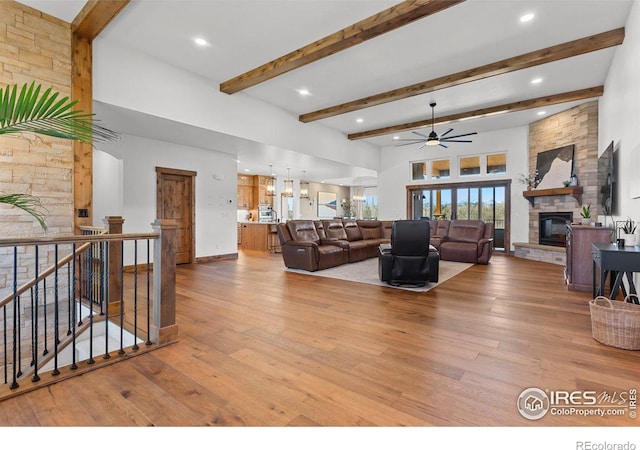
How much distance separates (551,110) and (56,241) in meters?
9.05

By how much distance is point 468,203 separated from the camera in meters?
9.35

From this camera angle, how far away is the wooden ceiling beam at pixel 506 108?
5980 millimetres

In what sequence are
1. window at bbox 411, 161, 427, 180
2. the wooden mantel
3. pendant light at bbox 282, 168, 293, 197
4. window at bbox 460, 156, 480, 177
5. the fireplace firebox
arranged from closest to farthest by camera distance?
the wooden mantel < the fireplace firebox < window at bbox 460, 156, 480, 177 < window at bbox 411, 161, 427, 180 < pendant light at bbox 282, 168, 293, 197

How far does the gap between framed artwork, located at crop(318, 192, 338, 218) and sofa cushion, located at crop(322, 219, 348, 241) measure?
22.4 feet

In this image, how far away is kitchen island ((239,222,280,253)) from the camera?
374 inches

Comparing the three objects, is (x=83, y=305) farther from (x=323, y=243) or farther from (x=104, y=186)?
(x=323, y=243)

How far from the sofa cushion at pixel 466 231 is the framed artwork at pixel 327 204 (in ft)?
25.2

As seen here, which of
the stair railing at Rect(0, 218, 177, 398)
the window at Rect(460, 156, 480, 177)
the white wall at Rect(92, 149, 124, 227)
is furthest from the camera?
the window at Rect(460, 156, 480, 177)

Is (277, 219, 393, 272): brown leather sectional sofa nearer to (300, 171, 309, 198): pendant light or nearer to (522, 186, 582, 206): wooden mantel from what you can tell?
(522, 186, 582, 206): wooden mantel

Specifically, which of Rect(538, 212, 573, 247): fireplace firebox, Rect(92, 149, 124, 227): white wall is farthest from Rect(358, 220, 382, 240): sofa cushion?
Rect(92, 149, 124, 227): white wall

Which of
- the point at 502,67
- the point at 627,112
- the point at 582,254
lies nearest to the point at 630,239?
the point at 582,254

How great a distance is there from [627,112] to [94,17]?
651 centimetres
